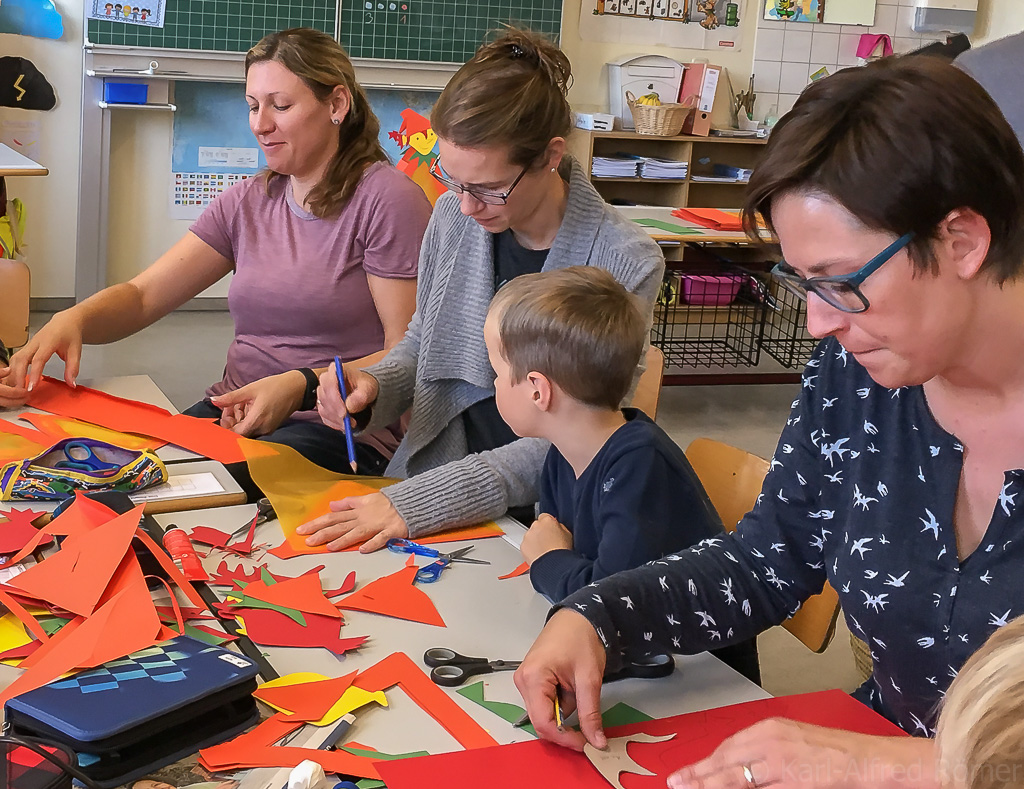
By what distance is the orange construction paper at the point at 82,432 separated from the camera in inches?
64.9

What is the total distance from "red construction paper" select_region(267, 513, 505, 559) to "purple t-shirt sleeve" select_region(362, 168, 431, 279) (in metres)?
0.75

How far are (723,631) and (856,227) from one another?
473 mm

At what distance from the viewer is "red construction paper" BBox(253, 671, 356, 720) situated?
39.6 inches

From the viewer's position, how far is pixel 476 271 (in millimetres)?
1860

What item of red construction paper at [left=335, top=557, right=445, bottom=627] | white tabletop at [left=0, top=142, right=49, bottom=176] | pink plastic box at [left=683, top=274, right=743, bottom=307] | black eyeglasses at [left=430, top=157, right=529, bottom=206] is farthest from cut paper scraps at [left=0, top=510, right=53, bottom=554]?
pink plastic box at [left=683, top=274, right=743, bottom=307]

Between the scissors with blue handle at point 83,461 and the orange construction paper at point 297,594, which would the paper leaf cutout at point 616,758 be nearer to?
the orange construction paper at point 297,594

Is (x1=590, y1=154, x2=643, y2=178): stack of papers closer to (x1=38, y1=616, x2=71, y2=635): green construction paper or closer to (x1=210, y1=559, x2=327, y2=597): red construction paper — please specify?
(x1=210, y1=559, x2=327, y2=597): red construction paper

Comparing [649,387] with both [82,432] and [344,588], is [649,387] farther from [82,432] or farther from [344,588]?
[82,432]

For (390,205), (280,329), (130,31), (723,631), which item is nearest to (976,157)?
(723,631)

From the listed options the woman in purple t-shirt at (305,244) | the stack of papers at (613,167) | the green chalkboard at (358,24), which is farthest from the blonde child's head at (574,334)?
the stack of papers at (613,167)

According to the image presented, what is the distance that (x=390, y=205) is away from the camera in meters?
2.12

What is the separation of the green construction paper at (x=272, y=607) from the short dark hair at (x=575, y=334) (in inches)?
18.5

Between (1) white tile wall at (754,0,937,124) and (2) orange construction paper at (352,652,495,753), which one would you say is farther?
(1) white tile wall at (754,0,937,124)

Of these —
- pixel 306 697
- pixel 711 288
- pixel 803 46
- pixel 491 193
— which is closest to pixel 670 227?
pixel 711 288
